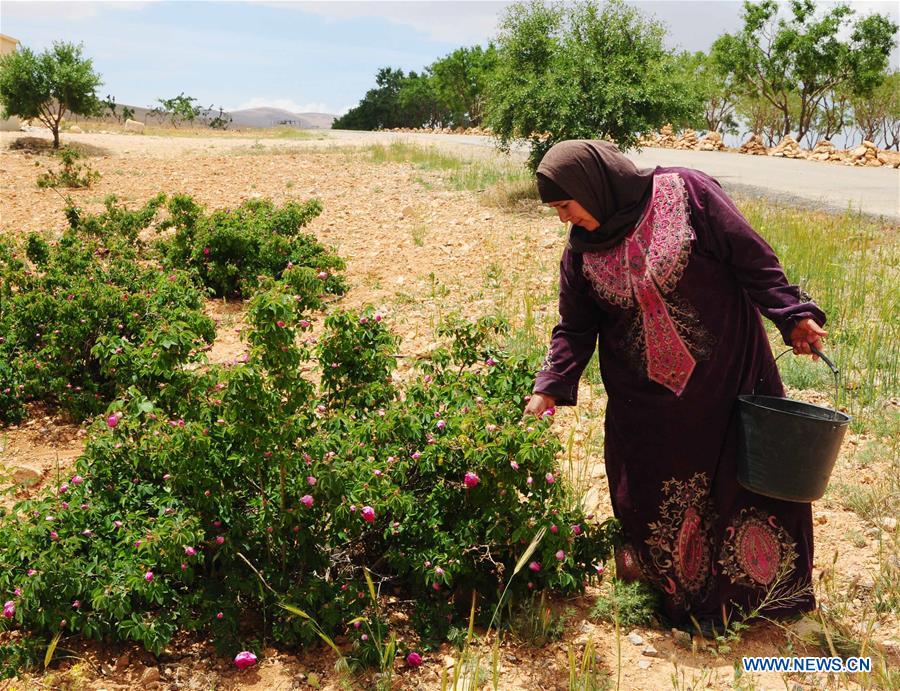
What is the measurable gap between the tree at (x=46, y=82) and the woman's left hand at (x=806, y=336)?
1869cm

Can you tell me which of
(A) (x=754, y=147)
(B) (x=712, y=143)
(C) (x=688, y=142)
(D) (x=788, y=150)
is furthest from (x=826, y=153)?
(C) (x=688, y=142)

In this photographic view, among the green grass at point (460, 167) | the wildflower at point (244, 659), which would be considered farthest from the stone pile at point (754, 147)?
the wildflower at point (244, 659)

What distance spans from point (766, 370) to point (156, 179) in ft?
37.1

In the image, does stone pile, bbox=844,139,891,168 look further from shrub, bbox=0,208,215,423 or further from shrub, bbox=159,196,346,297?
shrub, bbox=0,208,215,423

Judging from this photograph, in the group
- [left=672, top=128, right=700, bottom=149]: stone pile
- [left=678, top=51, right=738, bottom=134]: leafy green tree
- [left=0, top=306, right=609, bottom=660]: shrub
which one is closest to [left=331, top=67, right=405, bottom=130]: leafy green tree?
[left=678, top=51, right=738, bottom=134]: leafy green tree

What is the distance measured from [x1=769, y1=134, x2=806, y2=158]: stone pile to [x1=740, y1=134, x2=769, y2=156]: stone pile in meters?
0.28

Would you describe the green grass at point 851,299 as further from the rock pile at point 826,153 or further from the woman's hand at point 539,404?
the rock pile at point 826,153

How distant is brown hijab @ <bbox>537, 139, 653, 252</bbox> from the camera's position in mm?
2453

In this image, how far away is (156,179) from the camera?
12359mm

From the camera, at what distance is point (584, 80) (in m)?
9.95

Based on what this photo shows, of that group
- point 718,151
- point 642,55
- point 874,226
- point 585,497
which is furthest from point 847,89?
point 585,497

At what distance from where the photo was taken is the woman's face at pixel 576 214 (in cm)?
252

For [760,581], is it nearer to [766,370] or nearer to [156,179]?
[766,370]

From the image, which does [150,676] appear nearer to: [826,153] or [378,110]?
[826,153]
